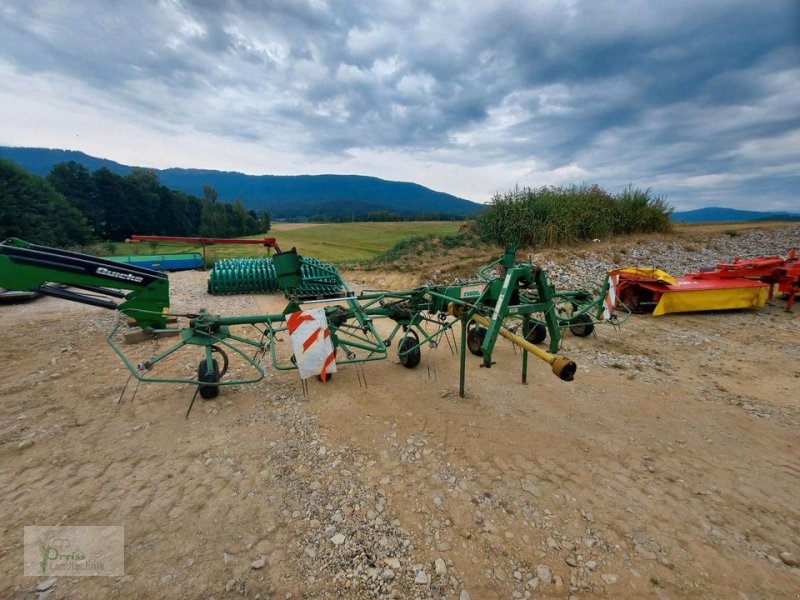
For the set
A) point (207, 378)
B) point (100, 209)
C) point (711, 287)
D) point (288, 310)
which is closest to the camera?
point (207, 378)

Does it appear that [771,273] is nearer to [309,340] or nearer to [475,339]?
[475,339]

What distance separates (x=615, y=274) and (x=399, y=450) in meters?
8.34

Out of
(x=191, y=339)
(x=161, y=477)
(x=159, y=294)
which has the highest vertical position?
(x=159, y=294)

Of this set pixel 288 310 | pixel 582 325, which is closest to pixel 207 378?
pixel 288 310

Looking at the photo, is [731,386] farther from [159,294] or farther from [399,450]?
[159,294]

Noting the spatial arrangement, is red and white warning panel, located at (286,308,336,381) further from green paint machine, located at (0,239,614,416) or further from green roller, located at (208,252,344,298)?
green roller, located at (208,252,344,298)

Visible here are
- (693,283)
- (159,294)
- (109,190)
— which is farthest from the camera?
(109,190)

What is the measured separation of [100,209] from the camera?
48.5 metres

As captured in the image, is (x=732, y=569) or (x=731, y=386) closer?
(x=732, y=569)

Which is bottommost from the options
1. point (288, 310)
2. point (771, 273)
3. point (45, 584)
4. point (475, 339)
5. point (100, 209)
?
point (45, 584)

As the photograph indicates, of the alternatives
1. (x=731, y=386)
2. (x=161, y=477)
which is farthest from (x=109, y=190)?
(x=731, y=386)

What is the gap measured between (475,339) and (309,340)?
3.37 metres

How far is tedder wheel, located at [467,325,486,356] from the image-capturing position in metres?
6.63

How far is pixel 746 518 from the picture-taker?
9.41 feet
